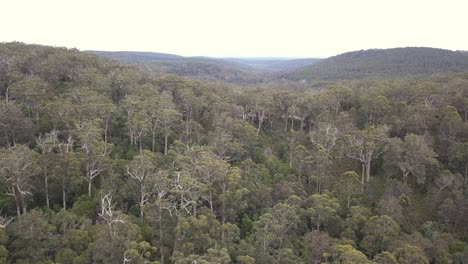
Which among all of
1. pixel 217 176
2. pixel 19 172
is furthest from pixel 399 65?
pixel 19 172

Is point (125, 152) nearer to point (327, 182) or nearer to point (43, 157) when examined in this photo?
point (43, 157)

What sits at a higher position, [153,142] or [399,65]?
[399,65]

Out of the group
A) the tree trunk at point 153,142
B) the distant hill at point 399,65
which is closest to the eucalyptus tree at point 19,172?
the tree trunk at point 153,142

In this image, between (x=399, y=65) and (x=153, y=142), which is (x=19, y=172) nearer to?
(x=153, y=142)

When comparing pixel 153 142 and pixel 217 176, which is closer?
pixel 217 176

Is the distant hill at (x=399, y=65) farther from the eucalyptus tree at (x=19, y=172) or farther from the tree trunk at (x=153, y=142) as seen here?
the eucalyptus tree at (x=19, y=172)

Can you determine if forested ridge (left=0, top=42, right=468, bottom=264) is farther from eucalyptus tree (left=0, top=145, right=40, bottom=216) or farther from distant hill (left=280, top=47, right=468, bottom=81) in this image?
distant hill (left=280, top=47, right=468, bottom=81)

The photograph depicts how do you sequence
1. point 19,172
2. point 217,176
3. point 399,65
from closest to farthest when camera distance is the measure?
point 19,172
point 217,176
point 399,65
